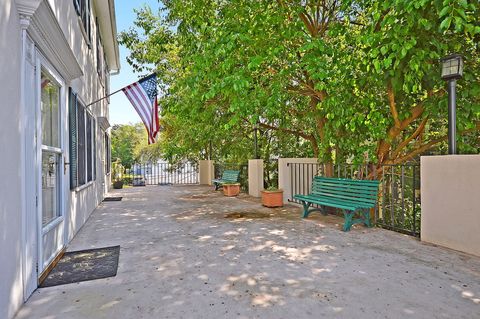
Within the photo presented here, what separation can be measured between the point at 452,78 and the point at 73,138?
5.98 meters

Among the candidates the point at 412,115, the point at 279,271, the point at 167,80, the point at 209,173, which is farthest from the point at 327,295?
the point at 209,173

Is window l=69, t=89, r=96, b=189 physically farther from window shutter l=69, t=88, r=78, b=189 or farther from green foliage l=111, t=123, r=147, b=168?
green foliage l=111, t=123, r=147, b=168

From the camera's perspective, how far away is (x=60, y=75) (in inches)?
174

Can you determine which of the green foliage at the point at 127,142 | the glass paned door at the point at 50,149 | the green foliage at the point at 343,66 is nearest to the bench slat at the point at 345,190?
the green foliage at the point at 343,66

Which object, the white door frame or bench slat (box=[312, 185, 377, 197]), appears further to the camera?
bench slat (box=[312, 185, 377, 197])

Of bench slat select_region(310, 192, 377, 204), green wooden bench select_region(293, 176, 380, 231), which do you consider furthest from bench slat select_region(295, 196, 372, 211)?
bench slat select_region(310, 192, 377, 204)

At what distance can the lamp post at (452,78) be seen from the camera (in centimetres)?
Answer: 412

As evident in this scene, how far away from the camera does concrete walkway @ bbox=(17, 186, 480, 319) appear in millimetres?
2635

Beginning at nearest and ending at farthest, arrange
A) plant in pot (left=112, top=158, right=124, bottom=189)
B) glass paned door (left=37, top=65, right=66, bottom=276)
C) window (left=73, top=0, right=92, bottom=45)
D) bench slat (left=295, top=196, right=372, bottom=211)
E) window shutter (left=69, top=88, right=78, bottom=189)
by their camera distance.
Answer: glass paned door (left=37, top=65, right=66, bottom=276) → window shutter (left=69, top=88, right=78, bottom=189) → bench slat (left=295, top=196, right=372, bottom=211) → window (left=73, top=0, right=92, bottom=45) → plant in pot (left=112, top=158, right=124, bottom=189)

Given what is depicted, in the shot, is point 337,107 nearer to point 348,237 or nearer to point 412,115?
point 412,115

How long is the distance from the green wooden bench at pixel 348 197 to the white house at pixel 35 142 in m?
4.38

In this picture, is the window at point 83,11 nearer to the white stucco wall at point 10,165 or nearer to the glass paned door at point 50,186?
the glass paned door at point 50,186

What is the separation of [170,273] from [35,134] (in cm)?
217

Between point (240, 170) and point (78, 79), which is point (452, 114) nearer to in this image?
→ point (78, 79)
